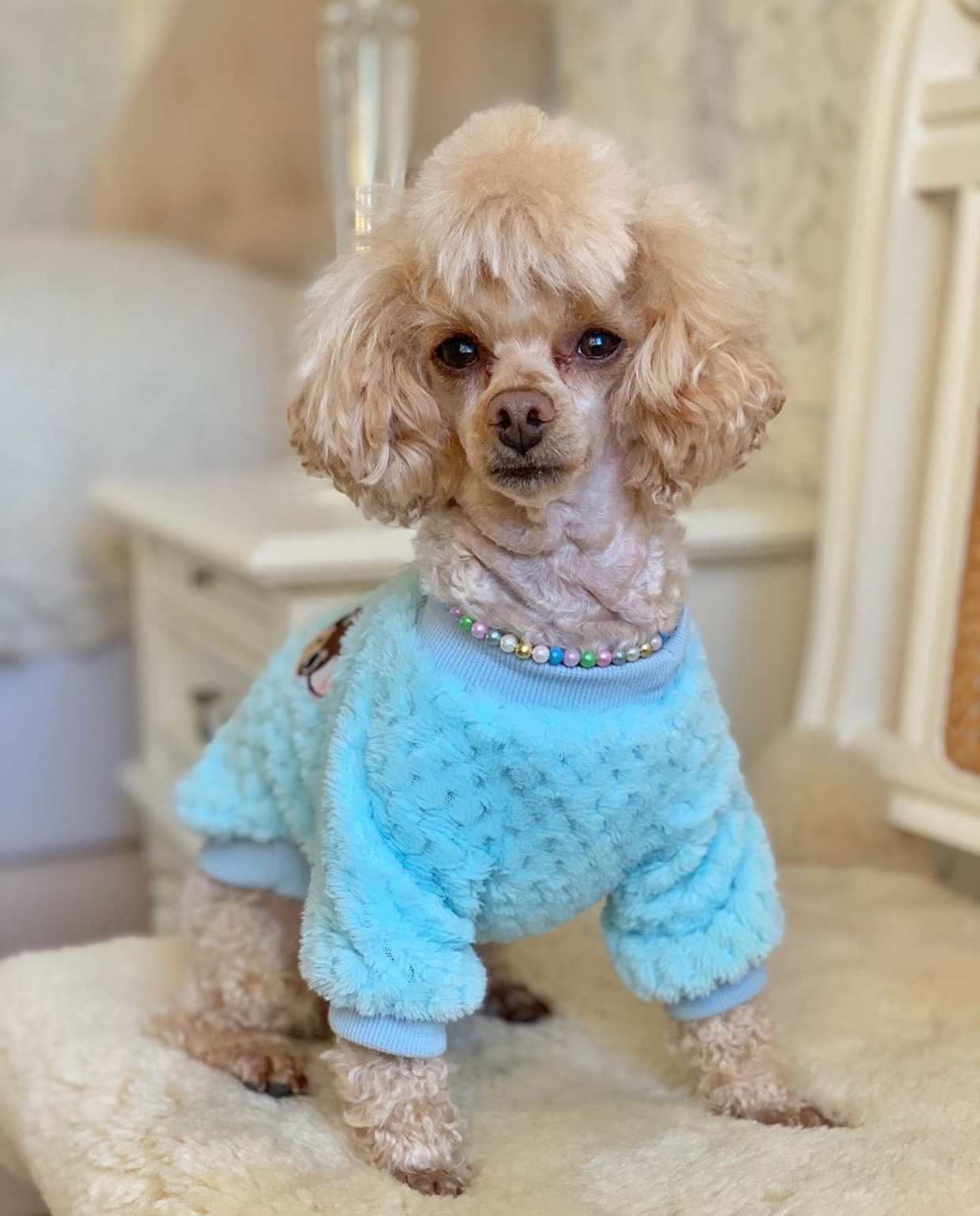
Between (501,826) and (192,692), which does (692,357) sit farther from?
(192,692)

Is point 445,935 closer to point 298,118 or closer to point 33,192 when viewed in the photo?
point 298,118

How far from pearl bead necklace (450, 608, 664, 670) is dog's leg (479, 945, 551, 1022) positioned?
0.94 ft

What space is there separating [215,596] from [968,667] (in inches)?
27.6

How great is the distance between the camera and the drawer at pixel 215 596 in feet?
3.96

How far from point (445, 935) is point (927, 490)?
577 mm

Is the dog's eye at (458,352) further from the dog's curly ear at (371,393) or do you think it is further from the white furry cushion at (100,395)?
the white furry cushion at (100,395)

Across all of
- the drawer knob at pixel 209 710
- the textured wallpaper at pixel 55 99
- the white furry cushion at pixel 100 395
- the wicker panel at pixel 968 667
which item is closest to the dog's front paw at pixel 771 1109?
the wicker panel at pixel 968 667

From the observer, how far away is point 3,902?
1636 millimetres

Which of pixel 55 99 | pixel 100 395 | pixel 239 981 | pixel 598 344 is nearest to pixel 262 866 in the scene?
pixel 239 981

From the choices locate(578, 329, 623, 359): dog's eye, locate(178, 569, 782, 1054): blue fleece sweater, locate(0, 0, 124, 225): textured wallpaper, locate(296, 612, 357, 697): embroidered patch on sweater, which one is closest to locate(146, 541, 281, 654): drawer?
locate(296, 612, 357, 697): embroidered patch on sweater

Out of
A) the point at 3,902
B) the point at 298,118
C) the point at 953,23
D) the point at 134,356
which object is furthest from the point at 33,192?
the point at 953,23

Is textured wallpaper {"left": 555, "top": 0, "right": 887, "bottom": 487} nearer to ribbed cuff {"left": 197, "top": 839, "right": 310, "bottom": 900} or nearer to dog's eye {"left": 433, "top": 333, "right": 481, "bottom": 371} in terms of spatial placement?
dog's eye {"left": 433, "top": 333, "right": 481, "bottom": 371}

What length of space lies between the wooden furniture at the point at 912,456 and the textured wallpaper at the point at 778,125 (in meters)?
0.14

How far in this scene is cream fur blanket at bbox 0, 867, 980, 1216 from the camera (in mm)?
686
